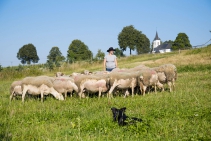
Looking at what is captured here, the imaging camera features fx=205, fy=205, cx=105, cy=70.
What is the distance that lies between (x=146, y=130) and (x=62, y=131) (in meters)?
2.04

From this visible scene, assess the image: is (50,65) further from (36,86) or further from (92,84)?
(92,84)

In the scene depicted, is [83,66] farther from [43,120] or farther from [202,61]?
[43,120]

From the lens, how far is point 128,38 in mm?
79312

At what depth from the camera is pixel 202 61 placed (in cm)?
2236

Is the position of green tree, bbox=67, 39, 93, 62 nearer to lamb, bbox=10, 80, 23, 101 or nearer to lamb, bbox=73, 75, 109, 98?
lamb, bbox=10, 80, 23, 101

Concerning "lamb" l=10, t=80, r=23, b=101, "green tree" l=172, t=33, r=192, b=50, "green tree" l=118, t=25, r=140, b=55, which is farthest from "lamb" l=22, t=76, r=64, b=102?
"green tree" l=172, t=33, r=192, b=50

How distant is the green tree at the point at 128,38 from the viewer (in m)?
78.7

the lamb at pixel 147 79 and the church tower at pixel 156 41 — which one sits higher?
the church tower at pixel 156 41

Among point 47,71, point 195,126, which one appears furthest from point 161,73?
point 47,71

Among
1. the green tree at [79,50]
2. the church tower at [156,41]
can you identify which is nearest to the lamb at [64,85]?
the green tree at [79,50]

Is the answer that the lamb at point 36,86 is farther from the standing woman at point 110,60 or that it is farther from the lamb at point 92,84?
the standing woman at point 110,60

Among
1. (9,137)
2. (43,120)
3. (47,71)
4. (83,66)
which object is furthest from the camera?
(83,66)

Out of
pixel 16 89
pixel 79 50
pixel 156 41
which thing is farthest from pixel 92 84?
pixel 156 41

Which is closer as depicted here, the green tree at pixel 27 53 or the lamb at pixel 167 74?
the lamb at pixel 167 74
